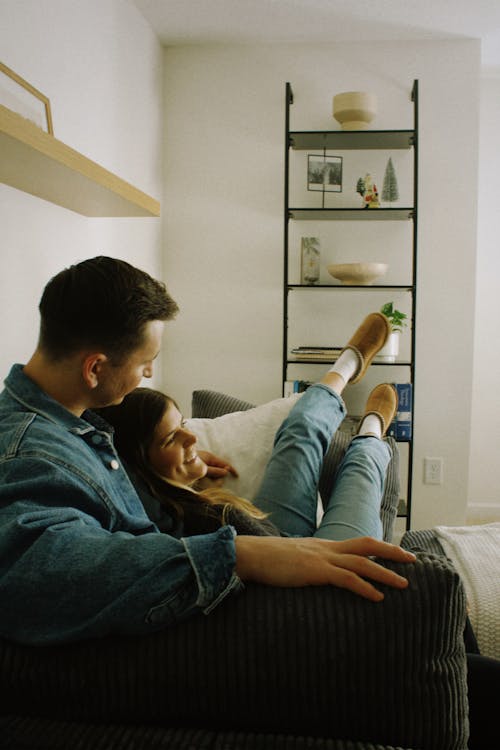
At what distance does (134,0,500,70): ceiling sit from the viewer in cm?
284

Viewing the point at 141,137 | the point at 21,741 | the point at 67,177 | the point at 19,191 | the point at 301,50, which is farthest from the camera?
the point at 301,50

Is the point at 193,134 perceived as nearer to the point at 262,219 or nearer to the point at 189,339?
the point at 262,219

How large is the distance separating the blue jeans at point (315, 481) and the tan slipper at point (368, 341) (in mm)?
526

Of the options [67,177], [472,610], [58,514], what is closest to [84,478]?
[58,514]

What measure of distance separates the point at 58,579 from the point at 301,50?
3143 millimetres

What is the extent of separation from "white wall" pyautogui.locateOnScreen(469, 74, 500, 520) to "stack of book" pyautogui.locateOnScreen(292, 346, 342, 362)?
3.64 ft

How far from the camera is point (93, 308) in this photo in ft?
3.27

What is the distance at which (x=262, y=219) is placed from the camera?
3.35m

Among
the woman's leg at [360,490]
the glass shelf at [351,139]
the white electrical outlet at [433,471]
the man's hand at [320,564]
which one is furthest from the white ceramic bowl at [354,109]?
the man's hand at [320,564]

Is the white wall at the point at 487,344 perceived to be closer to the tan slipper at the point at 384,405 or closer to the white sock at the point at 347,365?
the tan slipper at the point at 384,405

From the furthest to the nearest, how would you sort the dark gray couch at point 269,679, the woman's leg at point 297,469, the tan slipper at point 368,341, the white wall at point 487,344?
the white wall at point 487,344 < the tan slipper at point 368,341 < the woman's leg at point 297,469 < the dark gray couch at point 269,679

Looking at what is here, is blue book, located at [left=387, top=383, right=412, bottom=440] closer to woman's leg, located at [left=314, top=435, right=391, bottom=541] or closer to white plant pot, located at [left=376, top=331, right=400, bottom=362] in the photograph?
white plant pot, located at [left=376, top=331, right=400, bottom=362]

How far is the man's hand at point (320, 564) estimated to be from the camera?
727mm

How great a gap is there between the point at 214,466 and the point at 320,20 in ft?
7.55
